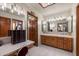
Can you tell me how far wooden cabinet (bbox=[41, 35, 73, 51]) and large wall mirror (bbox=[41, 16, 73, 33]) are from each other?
134mm

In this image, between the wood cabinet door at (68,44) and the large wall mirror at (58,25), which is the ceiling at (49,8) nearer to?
the large wall mirror at (58,25)

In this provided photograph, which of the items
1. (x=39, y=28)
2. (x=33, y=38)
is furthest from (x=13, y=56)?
(x=39, y=28)

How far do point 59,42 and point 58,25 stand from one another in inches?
12.6

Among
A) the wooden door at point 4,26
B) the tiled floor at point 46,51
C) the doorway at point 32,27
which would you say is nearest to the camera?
the wooden door at point 4,26

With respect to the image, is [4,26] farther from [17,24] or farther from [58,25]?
[58,25]

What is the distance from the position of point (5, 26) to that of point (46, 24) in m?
0.75

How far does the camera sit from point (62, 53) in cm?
129

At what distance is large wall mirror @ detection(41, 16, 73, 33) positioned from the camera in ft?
4.16

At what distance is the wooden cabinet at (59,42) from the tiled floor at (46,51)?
75 millimetres

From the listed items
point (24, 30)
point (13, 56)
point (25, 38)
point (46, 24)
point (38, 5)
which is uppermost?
point (38, 5)

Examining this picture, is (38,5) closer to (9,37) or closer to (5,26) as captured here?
(5,26)

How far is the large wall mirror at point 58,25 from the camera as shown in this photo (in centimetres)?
127

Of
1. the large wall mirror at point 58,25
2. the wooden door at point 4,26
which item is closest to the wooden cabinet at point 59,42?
the large wall mirror at point 58,25

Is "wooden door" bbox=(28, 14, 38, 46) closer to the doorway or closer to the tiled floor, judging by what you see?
the doorway
